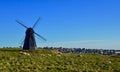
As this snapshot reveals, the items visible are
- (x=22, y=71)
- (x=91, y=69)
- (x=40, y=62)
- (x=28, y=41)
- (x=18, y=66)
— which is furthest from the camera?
(x=28, y=41)

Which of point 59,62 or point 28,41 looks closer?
point 59,62

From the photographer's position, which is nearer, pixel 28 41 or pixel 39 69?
pixel 39 69

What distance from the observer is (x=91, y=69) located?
167 feet

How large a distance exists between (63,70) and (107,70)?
7462 mm

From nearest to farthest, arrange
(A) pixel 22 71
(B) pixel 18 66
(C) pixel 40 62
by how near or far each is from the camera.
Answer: (A) pixel 22 71 → (B) pixel 18 66 → (C) pixel 40 62

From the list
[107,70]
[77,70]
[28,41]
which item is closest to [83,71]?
[77,70]

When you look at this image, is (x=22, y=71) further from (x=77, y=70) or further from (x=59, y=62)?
(x=59, y=62)

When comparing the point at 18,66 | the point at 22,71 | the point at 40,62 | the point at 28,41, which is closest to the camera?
the point at 22,71

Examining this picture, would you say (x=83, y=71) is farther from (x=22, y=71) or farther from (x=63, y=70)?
(x=22, y=71)

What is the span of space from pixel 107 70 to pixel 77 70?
5.55 meters

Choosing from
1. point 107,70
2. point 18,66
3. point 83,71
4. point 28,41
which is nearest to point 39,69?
point 18,66

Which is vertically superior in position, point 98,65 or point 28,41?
point 28,41

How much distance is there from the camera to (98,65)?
186 feet

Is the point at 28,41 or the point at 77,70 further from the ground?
the point at 28,41
